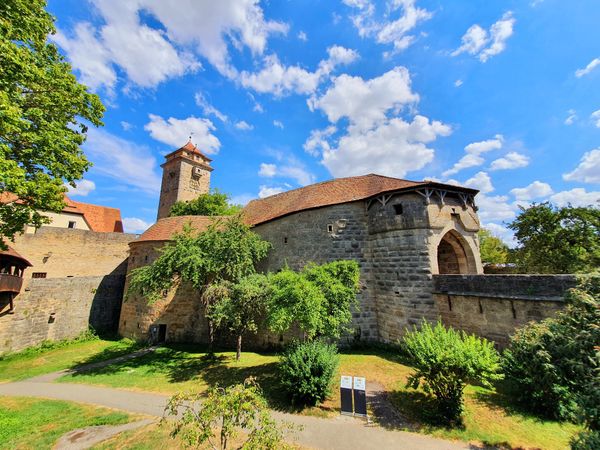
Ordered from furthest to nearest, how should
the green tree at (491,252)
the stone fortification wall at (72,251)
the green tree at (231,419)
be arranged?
the green tree at (491,252), the stone fortification wall at (72,251), the green tree at (231,419)

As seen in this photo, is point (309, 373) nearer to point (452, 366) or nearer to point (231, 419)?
point (452, 366)

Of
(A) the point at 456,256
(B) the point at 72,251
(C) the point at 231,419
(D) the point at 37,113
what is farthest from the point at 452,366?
(B) the point at 72,251

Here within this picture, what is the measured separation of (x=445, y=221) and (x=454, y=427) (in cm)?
839

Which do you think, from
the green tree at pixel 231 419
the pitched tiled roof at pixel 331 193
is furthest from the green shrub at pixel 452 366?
the pitched tiled roof at pixel 331 193

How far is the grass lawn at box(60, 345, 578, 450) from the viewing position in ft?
20.2

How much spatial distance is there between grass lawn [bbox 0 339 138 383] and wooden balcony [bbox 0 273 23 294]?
12.5 ft

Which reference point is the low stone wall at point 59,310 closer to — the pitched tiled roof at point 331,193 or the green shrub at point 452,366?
the pitched tiled roof at point 331,193

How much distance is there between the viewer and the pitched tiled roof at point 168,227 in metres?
17.8

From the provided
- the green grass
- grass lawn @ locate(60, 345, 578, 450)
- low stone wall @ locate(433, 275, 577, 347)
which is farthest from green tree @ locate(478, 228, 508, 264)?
the green grass

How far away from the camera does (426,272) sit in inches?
451

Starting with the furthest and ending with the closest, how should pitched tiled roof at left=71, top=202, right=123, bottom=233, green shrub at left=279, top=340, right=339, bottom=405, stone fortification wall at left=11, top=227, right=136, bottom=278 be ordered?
pitched tiled roof at left=71, top=202, right=123, bottom=233
stone fortification wall at left=11, top=227, right=136, bottom=278
green shrub at left=279, top=340, right=339, bottom=405

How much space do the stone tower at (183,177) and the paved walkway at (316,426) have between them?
25.2 meters

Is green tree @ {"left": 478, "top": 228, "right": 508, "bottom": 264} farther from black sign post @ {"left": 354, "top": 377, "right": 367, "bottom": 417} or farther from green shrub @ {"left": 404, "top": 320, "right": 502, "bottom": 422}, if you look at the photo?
black sign post @ {"left": 354, "top": 377, "right": 367, "bottom": 417}

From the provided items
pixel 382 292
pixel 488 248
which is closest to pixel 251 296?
A: pixel 382 292
